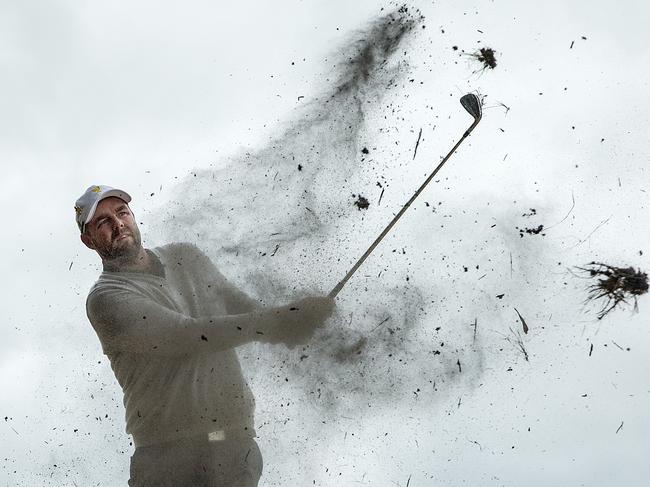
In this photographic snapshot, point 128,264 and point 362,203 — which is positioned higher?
point 128,264

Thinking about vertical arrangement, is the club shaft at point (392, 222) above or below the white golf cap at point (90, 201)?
below

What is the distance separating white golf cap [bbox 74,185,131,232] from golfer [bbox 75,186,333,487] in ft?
0.62

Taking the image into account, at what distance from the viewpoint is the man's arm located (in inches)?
233

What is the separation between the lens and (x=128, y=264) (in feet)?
21.0

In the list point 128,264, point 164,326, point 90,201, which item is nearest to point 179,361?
point 164,326

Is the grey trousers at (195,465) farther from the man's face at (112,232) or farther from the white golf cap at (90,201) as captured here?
the white golf cap at (90,201)

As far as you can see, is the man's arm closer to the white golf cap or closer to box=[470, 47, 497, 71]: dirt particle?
the white golf cap

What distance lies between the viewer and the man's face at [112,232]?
6.42m

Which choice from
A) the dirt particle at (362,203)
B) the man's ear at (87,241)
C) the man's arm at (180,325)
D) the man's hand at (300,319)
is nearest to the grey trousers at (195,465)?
the man's arm at (180,325)

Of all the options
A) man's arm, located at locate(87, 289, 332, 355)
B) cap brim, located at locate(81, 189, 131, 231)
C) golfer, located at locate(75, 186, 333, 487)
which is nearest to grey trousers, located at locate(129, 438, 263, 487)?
golfer, located at locate(75, 186, 333, 487)

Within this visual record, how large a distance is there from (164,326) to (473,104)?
2.71m

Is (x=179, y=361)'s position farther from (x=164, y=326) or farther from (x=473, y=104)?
(x=473, y=104)

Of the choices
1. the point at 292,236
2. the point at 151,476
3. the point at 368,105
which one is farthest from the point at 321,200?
the point at 151,476

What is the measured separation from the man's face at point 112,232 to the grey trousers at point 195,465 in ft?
4.20
